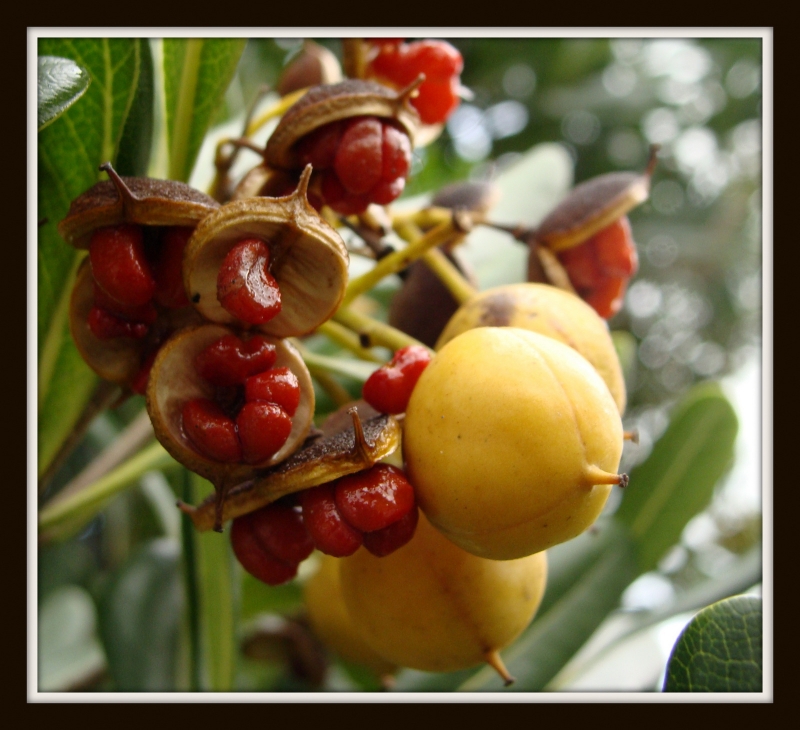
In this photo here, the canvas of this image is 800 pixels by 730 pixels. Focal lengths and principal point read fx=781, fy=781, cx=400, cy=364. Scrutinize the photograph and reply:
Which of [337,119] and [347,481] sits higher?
[337,119]

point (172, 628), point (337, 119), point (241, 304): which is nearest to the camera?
point (241, 304)

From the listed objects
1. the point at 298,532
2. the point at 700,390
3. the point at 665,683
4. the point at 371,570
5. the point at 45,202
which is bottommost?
the point at 700,390

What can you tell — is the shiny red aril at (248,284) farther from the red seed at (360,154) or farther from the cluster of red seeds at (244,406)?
the red seed at (360,154)

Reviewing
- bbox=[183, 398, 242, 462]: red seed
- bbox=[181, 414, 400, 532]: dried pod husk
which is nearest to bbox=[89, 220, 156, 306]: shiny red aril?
bbox=[183, 398, 242, 462]: red seed

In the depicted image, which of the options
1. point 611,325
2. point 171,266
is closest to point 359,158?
point 171,266

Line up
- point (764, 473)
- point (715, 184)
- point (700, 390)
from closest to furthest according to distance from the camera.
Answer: point (764, 473) < point (700, 390) < point (715, 184)

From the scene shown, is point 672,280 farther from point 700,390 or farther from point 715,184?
point 700,390

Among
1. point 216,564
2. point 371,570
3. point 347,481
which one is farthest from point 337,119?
point 216,564
